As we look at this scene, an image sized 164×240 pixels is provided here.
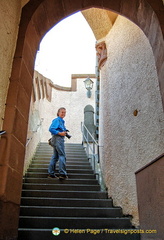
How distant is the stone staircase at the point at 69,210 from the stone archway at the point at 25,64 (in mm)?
613

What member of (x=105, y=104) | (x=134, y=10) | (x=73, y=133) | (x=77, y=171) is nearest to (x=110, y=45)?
(x=105, y=104)

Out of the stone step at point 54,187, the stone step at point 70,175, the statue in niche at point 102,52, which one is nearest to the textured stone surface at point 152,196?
the stone step at point 54,187

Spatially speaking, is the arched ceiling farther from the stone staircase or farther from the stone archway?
the stone staircase

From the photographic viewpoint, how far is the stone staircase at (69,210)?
214 cm

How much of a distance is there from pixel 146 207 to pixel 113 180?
5.27 feet

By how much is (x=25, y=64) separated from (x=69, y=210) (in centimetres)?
161

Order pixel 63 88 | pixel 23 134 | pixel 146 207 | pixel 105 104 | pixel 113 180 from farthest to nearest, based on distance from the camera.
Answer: pixel 63 88 < pixel 105 104 < pixel 113 180 < pixel 23 134 < pixel 146 207

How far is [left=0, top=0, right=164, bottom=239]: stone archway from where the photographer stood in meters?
1.61

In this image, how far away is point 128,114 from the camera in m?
2.85

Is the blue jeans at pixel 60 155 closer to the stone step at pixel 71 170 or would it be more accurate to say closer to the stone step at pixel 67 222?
the stone step at pixel 71 170

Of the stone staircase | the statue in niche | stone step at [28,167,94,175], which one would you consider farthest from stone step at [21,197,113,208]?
the statue in niche

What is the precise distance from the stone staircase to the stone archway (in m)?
0.61

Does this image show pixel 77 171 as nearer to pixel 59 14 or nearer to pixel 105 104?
pixel 105 104

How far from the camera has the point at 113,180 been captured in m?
3.16
